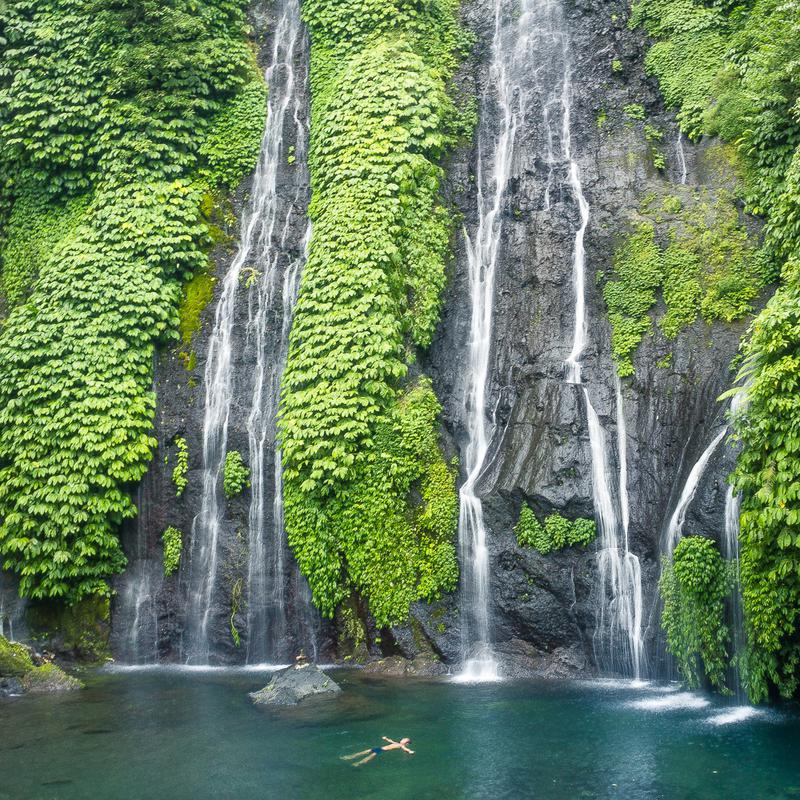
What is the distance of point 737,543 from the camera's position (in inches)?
393

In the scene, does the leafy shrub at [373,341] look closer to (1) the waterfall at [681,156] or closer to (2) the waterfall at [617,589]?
(2) the waterfall at [617,589]

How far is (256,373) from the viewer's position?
14836 mm

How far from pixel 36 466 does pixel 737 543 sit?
1145 centimetres

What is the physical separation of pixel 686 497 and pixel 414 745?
5.15 meters

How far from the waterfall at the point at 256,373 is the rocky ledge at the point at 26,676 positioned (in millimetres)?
2151

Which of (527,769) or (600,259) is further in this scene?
(600,259)

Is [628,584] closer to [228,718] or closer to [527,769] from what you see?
[527,769]

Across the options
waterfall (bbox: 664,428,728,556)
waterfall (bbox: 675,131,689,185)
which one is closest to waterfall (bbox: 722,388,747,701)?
waterfall (bbox: 664,428,728,556)

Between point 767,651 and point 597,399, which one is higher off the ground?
point 597,399

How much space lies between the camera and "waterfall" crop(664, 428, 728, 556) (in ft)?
35.3

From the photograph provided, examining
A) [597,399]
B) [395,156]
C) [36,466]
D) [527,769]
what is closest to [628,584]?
[597,399]

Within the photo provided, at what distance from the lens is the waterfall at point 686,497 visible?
1077cm

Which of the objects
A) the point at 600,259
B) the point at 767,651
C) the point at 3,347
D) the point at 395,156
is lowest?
the point at 767,651

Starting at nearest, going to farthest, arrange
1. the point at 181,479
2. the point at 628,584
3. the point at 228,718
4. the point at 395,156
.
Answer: the point at 228,718
the point at 628,584
the point at 181,479
the point at 395,156
